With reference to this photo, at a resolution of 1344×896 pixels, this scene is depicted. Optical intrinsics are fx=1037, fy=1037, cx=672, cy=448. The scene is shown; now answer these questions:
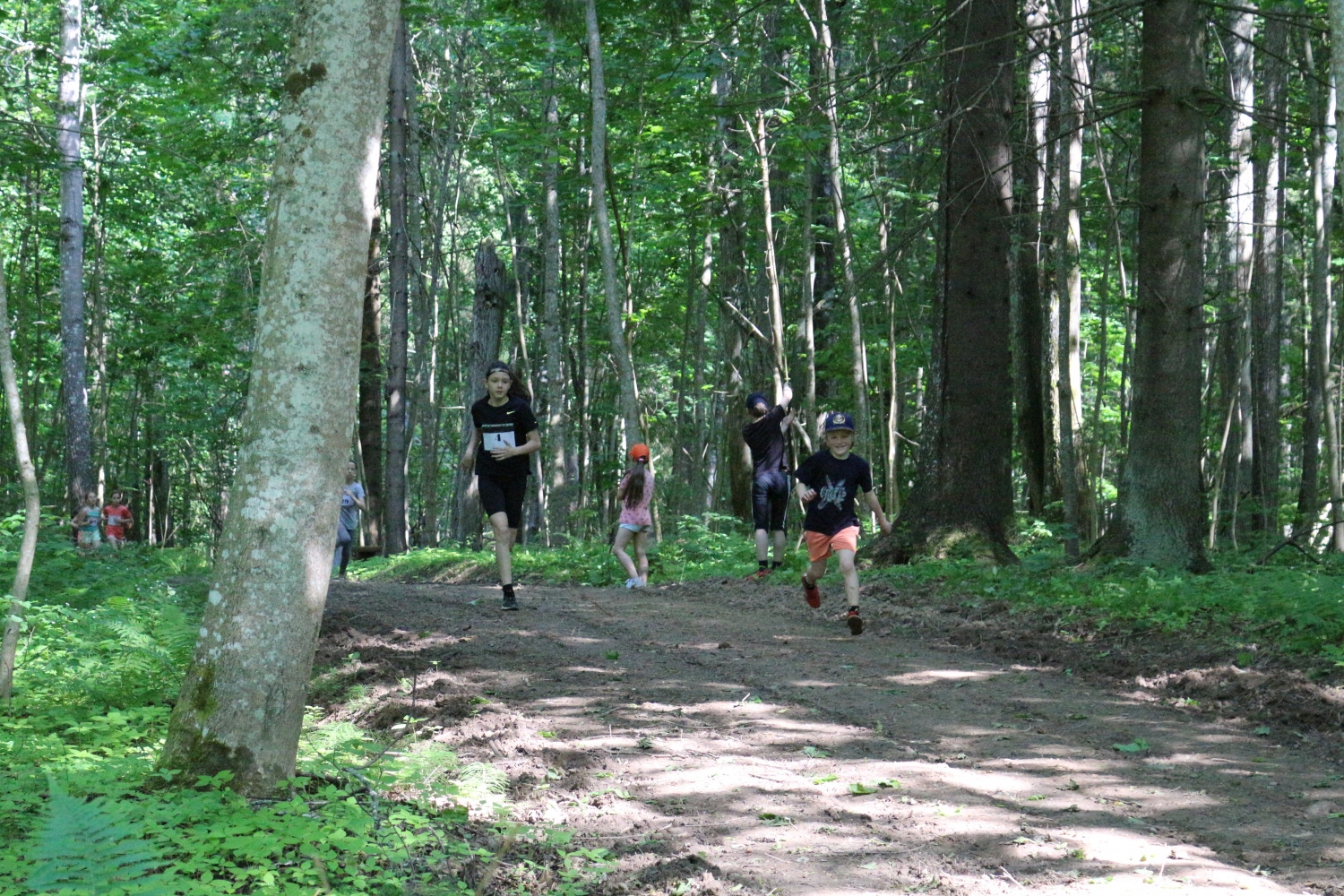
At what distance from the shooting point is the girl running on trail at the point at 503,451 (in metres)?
9.69

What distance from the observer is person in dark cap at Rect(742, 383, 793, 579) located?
12.9 meters

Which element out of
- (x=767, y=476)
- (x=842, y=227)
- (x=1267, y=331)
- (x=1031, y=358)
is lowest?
(x=767, y=476)

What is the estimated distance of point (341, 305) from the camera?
4293 millimetres

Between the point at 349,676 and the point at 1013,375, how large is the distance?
44.2 feet

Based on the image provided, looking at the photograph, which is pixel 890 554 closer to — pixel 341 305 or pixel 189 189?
pixel 341 305

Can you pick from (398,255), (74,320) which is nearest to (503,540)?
(398,255)

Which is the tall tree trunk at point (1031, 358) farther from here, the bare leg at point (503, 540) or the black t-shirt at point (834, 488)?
the bare leg at point (503, 540)

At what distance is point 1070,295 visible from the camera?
14.5m

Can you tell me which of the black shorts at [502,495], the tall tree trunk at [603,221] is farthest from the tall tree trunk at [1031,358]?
the black shorts at [502,495]

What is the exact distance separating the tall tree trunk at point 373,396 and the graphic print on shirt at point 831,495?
1178cm

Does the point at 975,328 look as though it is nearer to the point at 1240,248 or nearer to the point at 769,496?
the point at 769,496

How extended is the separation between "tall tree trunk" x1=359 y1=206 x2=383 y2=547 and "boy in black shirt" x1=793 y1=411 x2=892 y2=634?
11.6m

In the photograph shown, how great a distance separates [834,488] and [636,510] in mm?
3994

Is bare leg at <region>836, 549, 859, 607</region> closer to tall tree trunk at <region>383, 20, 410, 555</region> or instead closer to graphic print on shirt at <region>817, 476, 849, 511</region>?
graphic print on shirt at <region>817, 476, 849, 511</region>
